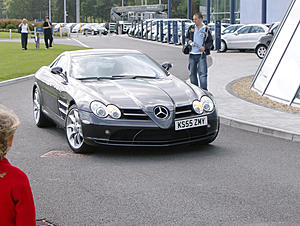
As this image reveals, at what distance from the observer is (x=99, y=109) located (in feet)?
25.1

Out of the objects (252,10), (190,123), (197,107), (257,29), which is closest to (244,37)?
(257,29)

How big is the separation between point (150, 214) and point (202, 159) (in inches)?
96.5

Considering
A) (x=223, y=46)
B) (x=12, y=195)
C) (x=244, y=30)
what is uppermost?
(x=244, y=30)

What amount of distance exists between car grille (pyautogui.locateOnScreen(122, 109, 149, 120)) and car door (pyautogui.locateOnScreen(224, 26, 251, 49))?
1061 inches

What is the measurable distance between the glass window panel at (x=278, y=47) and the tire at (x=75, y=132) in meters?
7.21

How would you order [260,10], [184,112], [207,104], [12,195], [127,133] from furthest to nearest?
[260,10], [207,104], [184,112], [127,133], [12,195]

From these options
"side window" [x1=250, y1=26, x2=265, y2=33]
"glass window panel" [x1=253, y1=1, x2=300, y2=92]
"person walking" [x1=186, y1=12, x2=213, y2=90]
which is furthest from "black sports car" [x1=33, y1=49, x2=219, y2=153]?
"side window" [x1=250, y1=26, x2=265, y2=33]

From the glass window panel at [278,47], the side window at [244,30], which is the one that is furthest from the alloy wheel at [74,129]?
the side window at [244,30]

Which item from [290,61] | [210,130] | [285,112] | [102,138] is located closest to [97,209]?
[102,138]

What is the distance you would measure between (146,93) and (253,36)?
86.1 ft

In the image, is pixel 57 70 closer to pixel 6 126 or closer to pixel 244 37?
pixel 6 126

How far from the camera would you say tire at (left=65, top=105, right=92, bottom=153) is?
25.9 ft

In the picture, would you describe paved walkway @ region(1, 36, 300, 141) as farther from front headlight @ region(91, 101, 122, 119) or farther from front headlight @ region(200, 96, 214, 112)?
front headlight @ region(91, 101, 122, 119)

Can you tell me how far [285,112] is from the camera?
1155 cm
